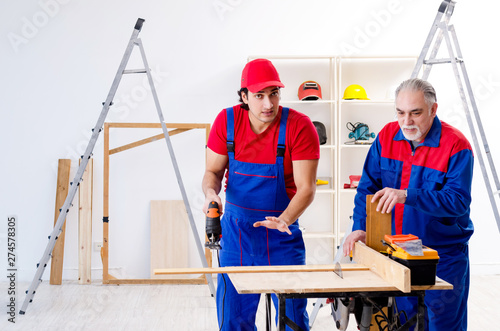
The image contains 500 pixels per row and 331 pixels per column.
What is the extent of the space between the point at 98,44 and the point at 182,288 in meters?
2.29

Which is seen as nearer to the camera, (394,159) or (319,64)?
(394,159)

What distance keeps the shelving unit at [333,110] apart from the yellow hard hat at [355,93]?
0.13 m

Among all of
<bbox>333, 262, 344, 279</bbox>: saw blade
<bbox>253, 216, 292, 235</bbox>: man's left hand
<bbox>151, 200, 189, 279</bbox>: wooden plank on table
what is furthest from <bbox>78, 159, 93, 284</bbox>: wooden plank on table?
<bbox>333, 262, 344, 279</bbox>: saw blade

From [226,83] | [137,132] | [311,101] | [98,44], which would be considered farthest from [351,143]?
[98,44]

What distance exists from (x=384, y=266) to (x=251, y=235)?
2.47 ft

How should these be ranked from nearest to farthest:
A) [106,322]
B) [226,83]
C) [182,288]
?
[106,322] → [182,288] → [226,83]

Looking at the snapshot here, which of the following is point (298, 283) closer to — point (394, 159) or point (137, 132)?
point (394, 159)

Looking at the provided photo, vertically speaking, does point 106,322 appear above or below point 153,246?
below

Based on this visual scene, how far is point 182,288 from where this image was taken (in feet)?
15.3

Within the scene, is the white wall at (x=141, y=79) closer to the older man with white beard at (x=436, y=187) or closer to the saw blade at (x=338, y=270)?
the older man with white beard at (x=436, y=187)

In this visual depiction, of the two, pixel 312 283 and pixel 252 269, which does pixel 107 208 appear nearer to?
pixel 252 269

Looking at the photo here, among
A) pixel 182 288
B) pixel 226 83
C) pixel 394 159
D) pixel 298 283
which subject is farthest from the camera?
pixel 226 83

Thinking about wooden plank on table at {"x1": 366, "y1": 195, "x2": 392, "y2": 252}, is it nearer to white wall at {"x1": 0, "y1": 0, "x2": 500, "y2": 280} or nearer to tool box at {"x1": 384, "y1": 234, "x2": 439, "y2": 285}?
tool box at {"x1": 384, "y1": 234, "x2": 439, "y2": 285}

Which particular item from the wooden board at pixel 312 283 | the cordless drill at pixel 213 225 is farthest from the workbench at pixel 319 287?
the cordless drill at pixel 213 225
